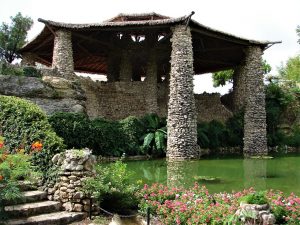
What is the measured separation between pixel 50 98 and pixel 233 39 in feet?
37.5

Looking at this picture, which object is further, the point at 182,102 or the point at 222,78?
the point at 222,78

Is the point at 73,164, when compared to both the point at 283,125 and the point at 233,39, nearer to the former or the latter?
the point at 233,39

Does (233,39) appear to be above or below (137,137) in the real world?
above

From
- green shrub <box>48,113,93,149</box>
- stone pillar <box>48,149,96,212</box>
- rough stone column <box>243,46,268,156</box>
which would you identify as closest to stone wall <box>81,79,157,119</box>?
green shrub <box>48,113,93,149</box>

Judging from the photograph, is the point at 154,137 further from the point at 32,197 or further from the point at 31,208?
the point at 31,208

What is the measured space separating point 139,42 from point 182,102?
7.84m

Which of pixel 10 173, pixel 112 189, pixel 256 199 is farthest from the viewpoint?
pixel 112 189

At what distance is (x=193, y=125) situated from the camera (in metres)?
21.5

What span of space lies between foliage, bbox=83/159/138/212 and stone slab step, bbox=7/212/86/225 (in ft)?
1.56

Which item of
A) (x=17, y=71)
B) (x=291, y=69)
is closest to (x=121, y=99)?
(x=17, y=71)

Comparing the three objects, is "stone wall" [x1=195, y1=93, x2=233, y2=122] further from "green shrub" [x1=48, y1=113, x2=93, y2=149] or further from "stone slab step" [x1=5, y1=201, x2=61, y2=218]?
"stone slab step" [x1=5, y1=201, x2=61, y2=218]

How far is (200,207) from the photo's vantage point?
24.0 feet

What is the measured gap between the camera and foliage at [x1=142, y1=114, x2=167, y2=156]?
2169 centimetres

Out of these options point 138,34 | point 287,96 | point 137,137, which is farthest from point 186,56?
point 287,96
